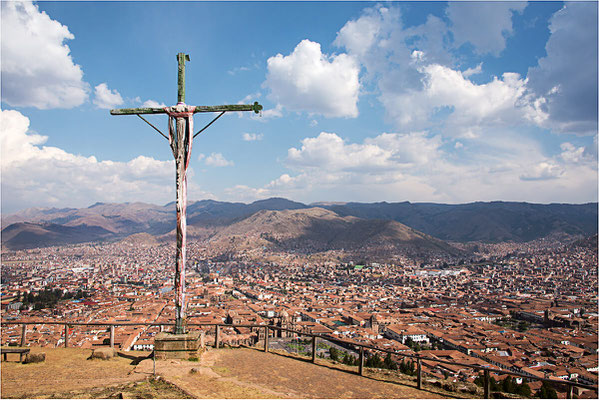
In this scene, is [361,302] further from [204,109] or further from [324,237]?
[324,237]

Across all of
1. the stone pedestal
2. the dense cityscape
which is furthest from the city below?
the stone pedestal

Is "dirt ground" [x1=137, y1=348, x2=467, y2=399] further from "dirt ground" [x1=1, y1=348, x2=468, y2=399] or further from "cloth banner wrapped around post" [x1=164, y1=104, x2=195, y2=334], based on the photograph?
"cloth banner wrapped around post" [x1=164, y1=104, x2=195, y2=334]

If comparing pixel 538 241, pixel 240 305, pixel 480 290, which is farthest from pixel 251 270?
pixel 538 241

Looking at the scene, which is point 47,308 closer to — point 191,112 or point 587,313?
point 191,112

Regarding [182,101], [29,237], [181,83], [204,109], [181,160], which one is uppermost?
[181,83]

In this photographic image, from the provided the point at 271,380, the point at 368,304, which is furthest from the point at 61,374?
the point at 368,304

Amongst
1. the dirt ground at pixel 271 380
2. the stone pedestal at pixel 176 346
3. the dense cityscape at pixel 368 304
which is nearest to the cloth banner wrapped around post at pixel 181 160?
the stone pedestal at pixel 176 346
